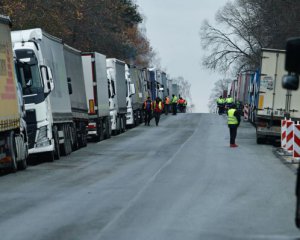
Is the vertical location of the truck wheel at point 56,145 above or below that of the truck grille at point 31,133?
below

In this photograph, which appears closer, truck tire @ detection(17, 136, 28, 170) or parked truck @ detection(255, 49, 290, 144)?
truck tire @ detection(17, 136, 28, 170)

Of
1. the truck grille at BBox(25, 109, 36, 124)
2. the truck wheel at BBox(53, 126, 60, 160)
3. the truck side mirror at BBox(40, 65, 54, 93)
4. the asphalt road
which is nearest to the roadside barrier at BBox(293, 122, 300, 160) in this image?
the asphalt road

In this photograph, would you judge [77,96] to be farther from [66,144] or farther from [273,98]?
[273,98]

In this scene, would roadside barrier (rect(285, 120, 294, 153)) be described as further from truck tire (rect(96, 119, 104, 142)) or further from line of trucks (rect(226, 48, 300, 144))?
truck tire (rect(96, 119, 104, 142))

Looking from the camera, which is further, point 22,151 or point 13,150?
point 22,151

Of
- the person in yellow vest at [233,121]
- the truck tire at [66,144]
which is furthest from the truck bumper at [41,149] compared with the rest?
the person in yellow vest at [233,121]

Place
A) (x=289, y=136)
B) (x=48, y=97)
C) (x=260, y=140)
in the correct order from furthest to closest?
(x=260, y=140)
(x=289, y=136)
(x=48, y=97)

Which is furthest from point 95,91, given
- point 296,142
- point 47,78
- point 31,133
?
point 296,142

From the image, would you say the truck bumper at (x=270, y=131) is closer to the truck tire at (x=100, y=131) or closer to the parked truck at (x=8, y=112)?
the truck tire at (x=100, y=131)

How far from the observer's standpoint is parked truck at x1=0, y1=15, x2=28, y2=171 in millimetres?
21203

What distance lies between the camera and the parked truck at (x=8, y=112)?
21.2 m

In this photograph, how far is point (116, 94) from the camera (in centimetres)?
4403

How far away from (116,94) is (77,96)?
1080 cm

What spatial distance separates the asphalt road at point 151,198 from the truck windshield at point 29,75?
2.11 metres
